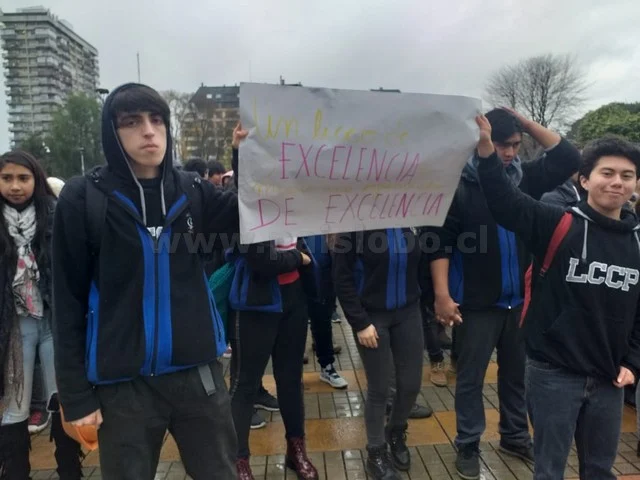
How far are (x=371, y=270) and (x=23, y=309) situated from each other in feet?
6.19

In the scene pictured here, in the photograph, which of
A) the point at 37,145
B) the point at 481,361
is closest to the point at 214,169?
Result: the point at 481,361

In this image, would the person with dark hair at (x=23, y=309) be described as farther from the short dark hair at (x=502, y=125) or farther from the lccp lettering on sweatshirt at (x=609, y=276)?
the lccp lettering on sweatshirt at (x=609, y=276)

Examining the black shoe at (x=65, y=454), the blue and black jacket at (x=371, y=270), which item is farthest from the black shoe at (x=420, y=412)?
the black shoe at (x=65, y=454)

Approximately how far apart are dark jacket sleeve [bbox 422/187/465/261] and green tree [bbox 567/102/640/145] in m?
13.6

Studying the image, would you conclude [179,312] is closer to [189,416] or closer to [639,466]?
[189,416]

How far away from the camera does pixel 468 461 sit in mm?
2938

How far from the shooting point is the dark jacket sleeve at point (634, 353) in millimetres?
2107

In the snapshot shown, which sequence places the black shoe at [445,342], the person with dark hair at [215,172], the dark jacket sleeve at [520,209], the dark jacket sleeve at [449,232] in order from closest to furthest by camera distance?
the dark jacket sleeve at [520,209], the dark jacket sleeve at [449,232], the black shoe at [445,342], the person with dark hair at [215,172]

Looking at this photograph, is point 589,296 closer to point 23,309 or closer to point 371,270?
point 371,270

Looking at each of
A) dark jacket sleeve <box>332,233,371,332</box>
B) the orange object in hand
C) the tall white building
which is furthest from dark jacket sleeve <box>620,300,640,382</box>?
the tall white building

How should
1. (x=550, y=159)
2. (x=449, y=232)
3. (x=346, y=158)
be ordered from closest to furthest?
1. (x=346, y=158)
2. (x=550, y=159)
3. (x=449, y=232)

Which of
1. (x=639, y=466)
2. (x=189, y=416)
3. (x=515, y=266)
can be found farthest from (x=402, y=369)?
(x=639, y=466)

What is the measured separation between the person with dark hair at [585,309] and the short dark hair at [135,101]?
1.43 m

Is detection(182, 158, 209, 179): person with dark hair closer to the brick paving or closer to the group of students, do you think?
the brick paving
